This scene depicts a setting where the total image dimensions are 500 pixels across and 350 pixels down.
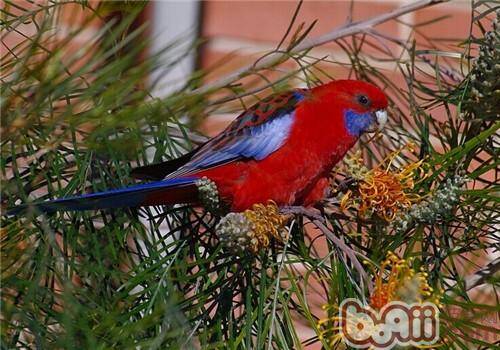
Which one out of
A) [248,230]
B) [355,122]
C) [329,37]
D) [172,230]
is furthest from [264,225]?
[355,122]

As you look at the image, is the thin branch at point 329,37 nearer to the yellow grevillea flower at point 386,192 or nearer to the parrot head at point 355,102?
the parrot head at point 355,102

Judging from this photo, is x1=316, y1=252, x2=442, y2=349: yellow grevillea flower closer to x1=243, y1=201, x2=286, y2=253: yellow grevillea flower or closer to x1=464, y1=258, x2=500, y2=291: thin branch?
x1=243, y1=201, x2=286, y2=253: yellow grevillea flower

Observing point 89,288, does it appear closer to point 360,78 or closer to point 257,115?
point 257,115

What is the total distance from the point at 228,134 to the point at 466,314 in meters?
0.55

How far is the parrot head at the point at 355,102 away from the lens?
1.25 meters

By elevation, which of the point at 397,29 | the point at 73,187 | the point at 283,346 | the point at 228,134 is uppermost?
the point at 397,29

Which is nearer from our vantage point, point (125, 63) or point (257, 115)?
point (125, 63)

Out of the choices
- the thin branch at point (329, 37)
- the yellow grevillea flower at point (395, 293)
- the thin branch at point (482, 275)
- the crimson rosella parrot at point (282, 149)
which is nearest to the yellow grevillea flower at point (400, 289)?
the yellow grevillea flower at point (395, 293)

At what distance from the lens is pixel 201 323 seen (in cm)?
77

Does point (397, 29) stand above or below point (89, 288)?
above

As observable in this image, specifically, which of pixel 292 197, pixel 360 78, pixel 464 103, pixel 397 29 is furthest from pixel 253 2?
pixel 464 103

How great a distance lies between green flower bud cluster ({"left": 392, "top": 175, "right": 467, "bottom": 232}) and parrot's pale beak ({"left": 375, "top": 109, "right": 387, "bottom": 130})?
353 mm

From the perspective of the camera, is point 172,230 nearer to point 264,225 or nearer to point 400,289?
point 264,225

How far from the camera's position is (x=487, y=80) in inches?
34.6
